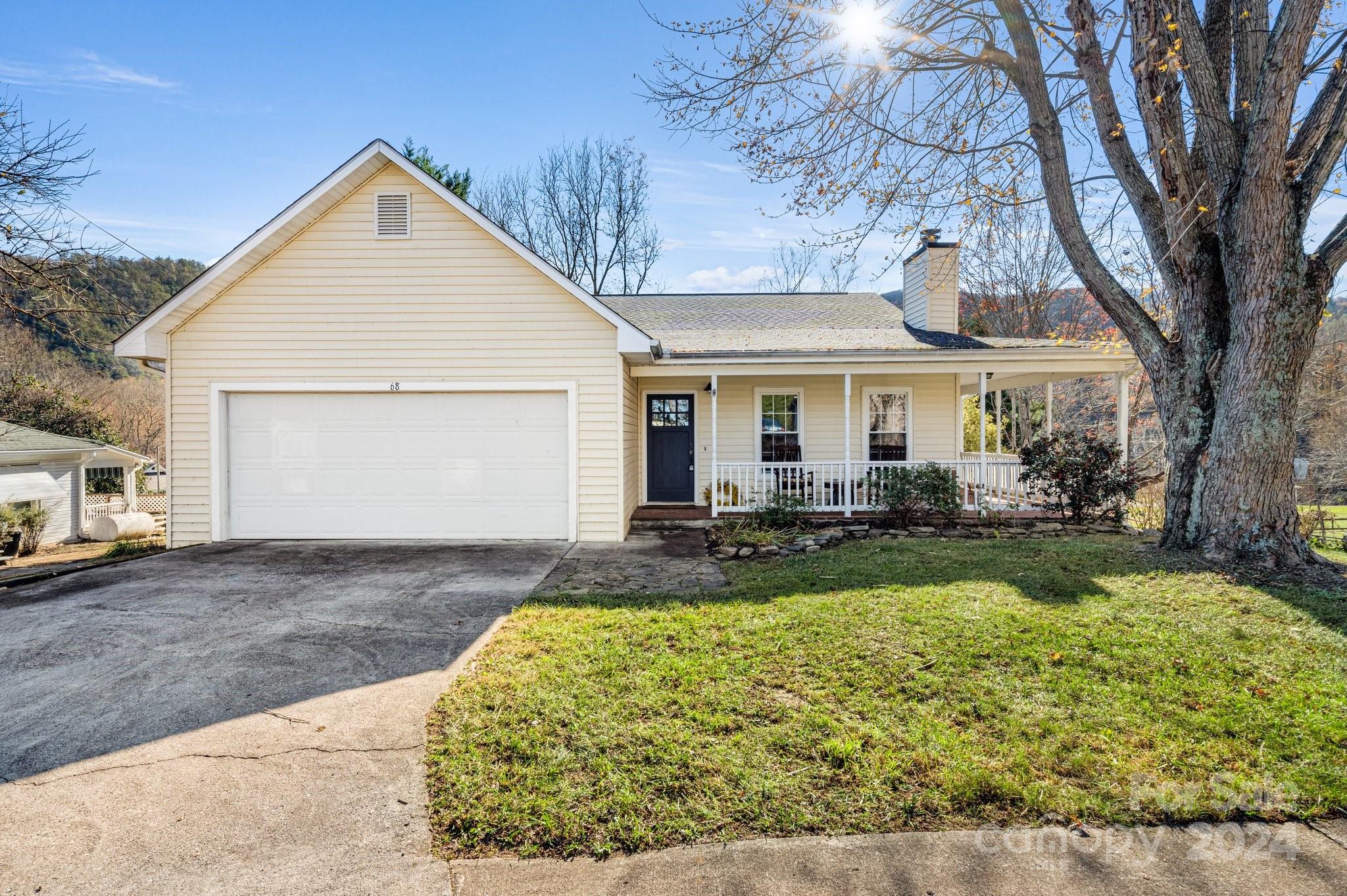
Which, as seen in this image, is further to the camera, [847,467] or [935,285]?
[935,285]

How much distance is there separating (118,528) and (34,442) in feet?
8.66

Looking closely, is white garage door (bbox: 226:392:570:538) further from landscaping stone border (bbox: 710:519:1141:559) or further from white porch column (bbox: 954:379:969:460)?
white porch column (bbox: 954:379:969:460)

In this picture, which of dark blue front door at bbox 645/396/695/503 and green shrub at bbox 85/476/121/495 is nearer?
dark blue front door at bbox 645/396/695/503

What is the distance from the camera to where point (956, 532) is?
30.4ft

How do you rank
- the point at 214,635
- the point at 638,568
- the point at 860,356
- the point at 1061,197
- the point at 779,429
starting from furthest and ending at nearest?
the point at 779,429 < the point at 860,356 < the point at 1061,197 < the point at 638,568 < the point at 214,635

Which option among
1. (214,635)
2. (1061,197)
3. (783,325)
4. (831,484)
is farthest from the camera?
(783,325)

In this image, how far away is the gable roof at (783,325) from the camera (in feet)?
34.7

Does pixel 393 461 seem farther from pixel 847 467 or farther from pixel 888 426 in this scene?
pixel 888 426

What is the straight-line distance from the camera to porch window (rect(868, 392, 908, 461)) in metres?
11.9

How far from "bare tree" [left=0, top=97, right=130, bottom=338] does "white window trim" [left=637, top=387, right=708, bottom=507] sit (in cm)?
763

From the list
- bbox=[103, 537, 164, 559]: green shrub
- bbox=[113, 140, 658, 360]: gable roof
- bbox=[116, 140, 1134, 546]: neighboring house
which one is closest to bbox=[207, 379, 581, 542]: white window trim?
bbox=[116, 140, 1134, 546]: neighboring house

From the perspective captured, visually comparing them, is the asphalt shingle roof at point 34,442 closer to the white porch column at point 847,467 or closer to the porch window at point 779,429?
the porch window at point 779,429

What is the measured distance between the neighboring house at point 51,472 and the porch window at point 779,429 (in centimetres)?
1569

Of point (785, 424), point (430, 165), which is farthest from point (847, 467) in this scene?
point (430, 165)
